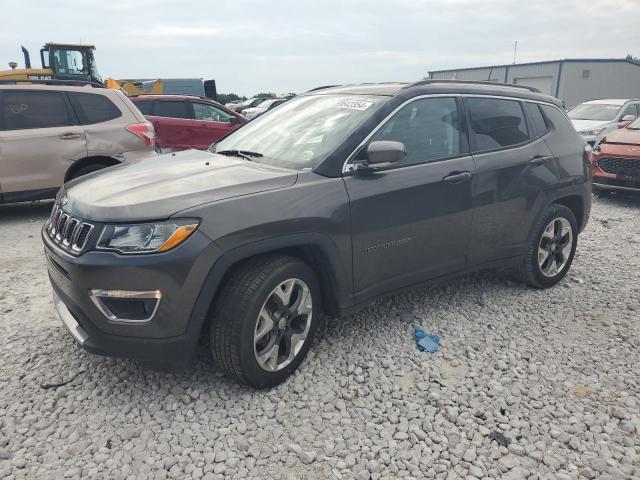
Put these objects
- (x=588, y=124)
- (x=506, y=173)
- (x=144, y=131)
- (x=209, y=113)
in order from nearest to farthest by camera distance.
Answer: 1. (x=506, y=173)
2. (x=144, y=131)
3. (x=209, y=113)
4. (x=588, y=124)

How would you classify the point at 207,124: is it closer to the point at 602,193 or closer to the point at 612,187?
the point at 612,187

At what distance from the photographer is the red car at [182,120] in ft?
32.3

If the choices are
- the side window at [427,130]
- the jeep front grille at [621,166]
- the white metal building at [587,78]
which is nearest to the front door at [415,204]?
the side window at [427,130]

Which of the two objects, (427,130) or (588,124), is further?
(588,124)

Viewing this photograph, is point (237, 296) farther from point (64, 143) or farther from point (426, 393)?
point (64, 143)

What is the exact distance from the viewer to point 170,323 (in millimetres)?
2494

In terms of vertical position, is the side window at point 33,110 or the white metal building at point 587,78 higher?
the white metal building at point 587,78

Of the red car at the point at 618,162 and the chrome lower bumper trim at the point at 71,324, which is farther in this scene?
the red car at the point at 618,162

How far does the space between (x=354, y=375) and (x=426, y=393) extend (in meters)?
0.45

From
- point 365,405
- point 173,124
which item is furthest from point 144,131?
point 365,405

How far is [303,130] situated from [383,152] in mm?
736

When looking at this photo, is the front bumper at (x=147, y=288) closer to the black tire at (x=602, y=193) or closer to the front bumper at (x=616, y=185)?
the front bumper at (x=616, y=185)

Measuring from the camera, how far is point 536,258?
425cm

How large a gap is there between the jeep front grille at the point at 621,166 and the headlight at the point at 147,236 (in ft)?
25.4
